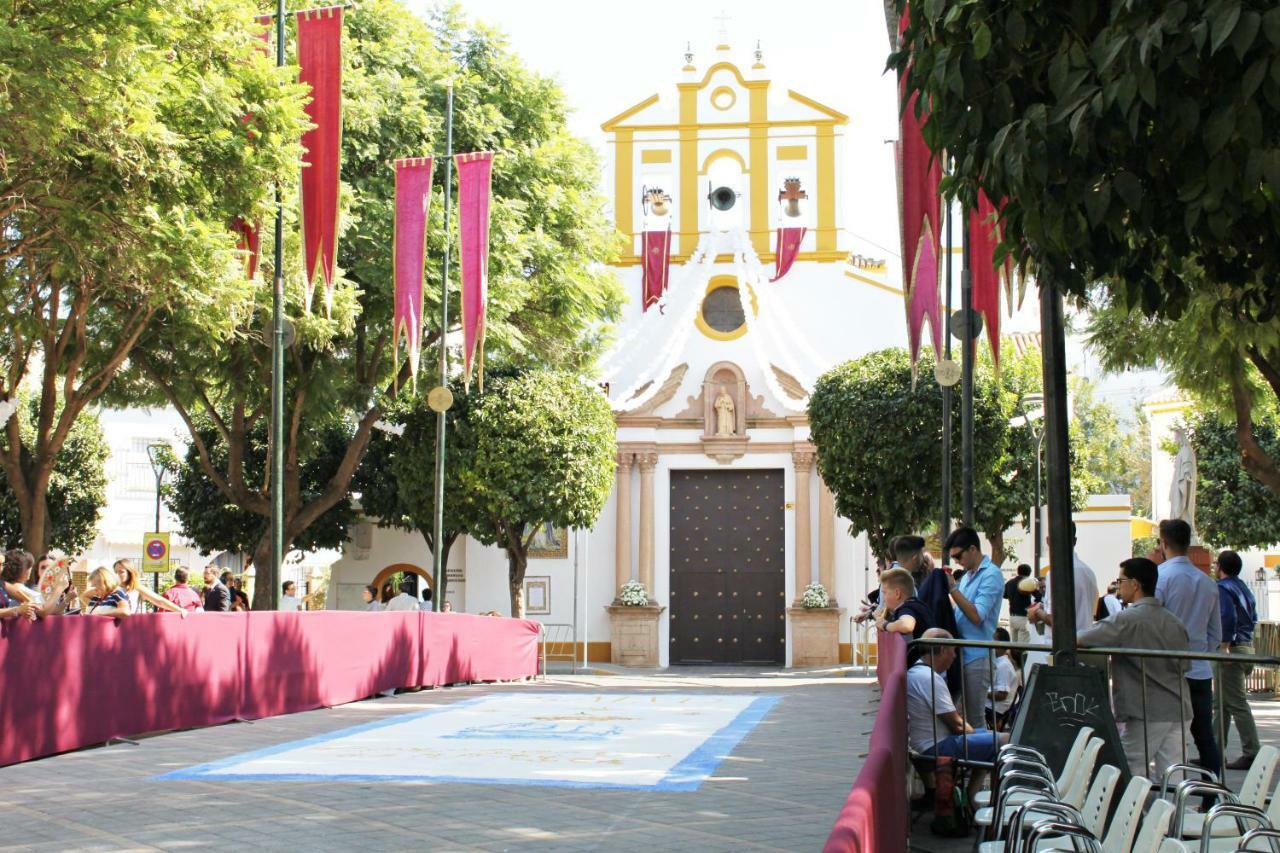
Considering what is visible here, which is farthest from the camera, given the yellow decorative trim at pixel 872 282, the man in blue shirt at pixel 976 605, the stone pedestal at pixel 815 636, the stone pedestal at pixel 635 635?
the yellow decorative trim at pixel 872 282

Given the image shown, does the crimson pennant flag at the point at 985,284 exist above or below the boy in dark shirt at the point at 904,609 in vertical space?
above

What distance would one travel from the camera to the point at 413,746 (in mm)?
13445

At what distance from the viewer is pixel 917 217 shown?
16531 millimetres

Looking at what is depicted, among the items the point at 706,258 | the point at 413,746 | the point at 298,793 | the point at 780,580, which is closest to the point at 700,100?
the point at 706,258

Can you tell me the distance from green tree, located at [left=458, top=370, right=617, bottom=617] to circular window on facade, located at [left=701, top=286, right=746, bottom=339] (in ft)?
23.2

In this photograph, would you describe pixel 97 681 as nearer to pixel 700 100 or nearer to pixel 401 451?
pixel 401 451

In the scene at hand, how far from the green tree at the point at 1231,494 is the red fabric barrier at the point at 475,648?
50.7 ft

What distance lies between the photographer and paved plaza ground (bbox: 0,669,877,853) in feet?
27.7

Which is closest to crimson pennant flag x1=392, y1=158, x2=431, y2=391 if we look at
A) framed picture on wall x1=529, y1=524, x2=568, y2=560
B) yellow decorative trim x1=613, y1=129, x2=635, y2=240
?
framed picture on wall x1=529, y1=524, x2=568, y2=560

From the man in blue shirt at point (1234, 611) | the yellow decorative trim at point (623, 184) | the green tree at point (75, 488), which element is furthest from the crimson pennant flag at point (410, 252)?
the yellow decorative trim at point (623, 184)

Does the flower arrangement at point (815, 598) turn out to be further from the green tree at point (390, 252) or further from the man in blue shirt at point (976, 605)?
the man in blue shirt at point (976, 605)

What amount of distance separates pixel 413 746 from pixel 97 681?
270cm

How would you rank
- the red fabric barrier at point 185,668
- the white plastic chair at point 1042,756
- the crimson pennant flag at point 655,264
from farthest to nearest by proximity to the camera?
the crimson pennant flag at point 655,264, the red fabric barrier at point 185,668, the white plastic chair at point 1042,756

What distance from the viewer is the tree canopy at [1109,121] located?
5.50 meters
